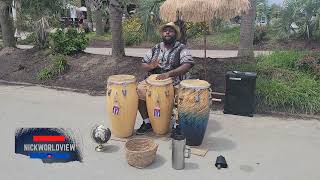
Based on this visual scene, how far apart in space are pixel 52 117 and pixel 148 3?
15.3 feet

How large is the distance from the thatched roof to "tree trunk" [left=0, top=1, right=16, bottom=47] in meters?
7.11

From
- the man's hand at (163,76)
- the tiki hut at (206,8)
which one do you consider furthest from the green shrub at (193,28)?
the man's hand at (163,76)

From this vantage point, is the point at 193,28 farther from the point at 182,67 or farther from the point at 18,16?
the point at 182,67

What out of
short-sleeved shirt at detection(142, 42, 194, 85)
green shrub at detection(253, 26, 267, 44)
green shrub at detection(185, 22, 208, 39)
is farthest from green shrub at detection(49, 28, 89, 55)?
green shrub at detection(253, 26, 267, 44)

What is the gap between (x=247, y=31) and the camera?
30.0 feet

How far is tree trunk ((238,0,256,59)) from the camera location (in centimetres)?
903

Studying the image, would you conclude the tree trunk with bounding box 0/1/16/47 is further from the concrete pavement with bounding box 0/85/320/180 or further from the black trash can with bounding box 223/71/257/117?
the black trash can with bounding box 223/71/257/117

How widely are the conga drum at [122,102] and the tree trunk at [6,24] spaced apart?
7.62m

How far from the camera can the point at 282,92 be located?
6.91 metres

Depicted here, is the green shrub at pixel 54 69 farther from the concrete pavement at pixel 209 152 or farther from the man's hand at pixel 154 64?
the man's hand at pixel 154 64

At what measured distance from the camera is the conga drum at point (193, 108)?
16.9ft

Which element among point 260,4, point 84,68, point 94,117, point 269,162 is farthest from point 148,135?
point 260,4

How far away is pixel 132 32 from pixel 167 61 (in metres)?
12.7

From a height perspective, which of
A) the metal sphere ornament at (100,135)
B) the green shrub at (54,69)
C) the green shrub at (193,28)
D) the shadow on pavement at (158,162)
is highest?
the green shrub at (193,28)
